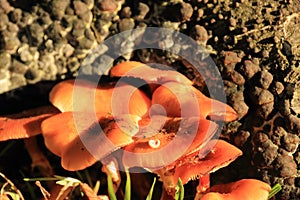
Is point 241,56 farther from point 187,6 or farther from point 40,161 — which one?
point 40,161

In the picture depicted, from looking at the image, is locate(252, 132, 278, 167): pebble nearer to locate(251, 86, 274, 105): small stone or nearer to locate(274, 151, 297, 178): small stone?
locate(274, 151, 297, 178): small stone

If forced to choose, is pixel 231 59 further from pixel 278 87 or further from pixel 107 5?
pixel 107 5

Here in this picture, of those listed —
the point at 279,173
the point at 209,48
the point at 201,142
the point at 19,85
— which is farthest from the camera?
the point at 19,85

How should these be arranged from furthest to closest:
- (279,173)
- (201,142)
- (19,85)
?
(19,85), (279,173), (201,142)

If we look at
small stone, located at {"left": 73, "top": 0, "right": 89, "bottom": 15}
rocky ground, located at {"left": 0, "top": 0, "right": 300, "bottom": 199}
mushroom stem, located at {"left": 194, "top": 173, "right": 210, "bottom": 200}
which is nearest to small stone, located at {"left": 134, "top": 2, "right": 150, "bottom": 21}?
rocky ground, located at {"left": 0, "top": 0, "right": 300, "bottom": 199}

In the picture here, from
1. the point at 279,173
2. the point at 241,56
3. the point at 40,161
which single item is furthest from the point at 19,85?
the point at 279,173

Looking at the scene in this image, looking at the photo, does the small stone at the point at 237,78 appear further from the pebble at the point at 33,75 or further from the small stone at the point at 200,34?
the pebble at the point at 33,75
